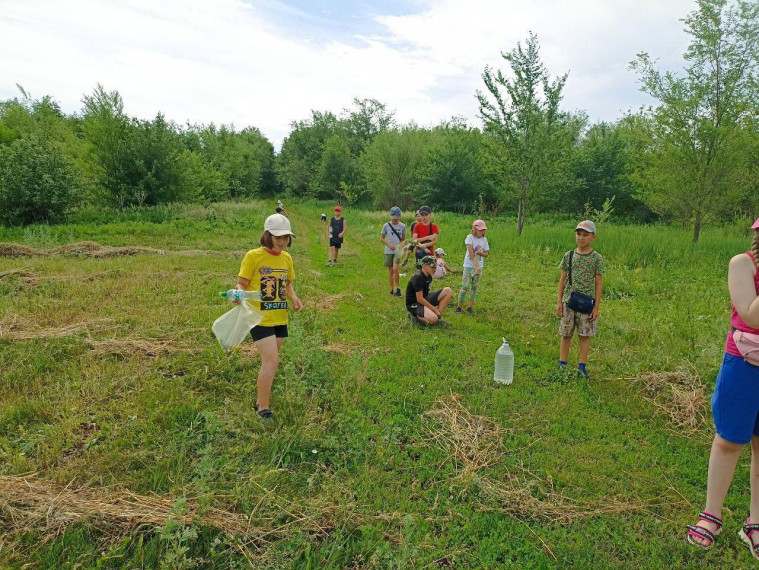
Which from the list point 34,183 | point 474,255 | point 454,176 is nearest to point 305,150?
point 454,176

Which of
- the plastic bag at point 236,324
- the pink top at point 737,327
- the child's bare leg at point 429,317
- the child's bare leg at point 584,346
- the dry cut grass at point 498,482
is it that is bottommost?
the dry cut grass at point 498,482

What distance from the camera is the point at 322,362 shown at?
521 cm

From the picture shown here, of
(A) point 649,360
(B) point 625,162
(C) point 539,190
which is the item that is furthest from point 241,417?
(B) point 625,162

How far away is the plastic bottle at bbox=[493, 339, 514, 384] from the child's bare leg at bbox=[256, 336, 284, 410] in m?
2.89

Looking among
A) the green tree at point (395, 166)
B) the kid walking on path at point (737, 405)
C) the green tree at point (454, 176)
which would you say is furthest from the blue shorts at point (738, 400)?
the green tree at point (395, 166)

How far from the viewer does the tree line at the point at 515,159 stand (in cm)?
1234

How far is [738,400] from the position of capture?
8.80 feet

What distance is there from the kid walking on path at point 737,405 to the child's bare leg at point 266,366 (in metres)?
3.63

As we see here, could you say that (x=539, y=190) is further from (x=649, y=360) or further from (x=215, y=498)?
(x=215, y=498)

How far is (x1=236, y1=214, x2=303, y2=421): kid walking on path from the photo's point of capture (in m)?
3.97

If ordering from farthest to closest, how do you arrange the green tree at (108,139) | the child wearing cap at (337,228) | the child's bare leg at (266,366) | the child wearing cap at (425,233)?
the green tree at (108,139)
the child wearing cap at (337,228)
the child wearing cap at (425,233)
the child's bare leg at (266,366)

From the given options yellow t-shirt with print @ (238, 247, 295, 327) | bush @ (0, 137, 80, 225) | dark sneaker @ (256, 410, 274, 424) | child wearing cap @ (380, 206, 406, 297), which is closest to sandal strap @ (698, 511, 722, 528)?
dark sneaker @ (256, 410, 274, 424)

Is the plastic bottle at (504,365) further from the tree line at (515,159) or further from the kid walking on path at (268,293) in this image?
the tree line at (515,159)

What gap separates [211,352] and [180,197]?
2109 cm
